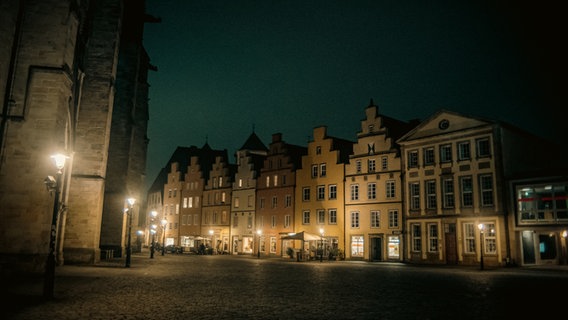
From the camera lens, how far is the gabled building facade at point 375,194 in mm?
38594

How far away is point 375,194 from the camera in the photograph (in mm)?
40219

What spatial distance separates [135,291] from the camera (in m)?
12.9

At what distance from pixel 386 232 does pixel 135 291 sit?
95.5 ft

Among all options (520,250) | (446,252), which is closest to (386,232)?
(446,252)

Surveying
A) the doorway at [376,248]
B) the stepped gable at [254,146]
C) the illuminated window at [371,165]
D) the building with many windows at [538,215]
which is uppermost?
the stepped gable at [254,146]

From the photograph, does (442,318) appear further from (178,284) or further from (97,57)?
(97,57)

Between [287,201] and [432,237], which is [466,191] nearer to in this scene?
[432,237]

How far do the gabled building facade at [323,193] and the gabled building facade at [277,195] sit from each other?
1.18 meters

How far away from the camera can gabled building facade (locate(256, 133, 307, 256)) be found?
1898 inches

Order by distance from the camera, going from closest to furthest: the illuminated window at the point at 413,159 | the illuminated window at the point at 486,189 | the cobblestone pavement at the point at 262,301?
the cobblestone pavement at the point at 262,301 < the illuminated window at the point at 486,189 < the illuminated window at the point at 413,159

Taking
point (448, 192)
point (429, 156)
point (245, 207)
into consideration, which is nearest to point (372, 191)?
point (429, 156)

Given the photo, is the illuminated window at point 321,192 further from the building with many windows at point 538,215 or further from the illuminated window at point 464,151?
the building with many windows at point 538,215

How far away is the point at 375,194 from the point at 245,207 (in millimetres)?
18674

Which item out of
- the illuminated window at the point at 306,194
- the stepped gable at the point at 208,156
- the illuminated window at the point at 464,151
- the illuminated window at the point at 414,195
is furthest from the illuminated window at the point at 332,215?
the stepped gable at the point at 208,156
